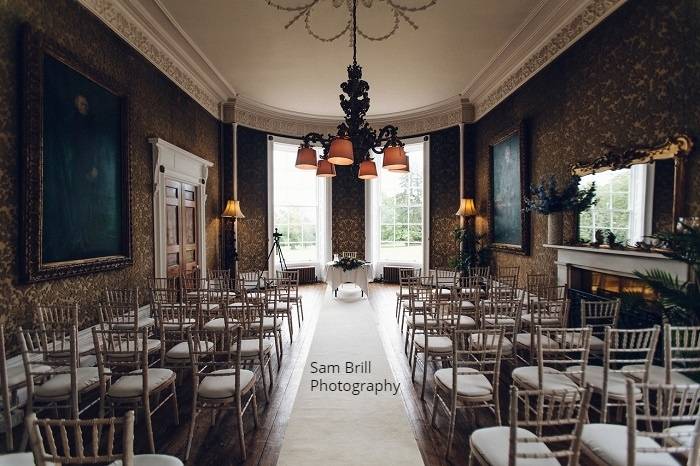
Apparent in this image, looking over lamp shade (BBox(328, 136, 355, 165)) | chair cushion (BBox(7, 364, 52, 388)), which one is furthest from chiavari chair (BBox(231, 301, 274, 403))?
lamp shade (BBox(328, 136, 355, 165))

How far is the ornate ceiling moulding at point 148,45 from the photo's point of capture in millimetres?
4246

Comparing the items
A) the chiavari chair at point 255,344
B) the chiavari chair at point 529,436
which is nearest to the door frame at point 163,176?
the chiavari chair at point 255,344

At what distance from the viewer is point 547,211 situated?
4.77 metres

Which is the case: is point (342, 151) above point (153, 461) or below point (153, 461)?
above

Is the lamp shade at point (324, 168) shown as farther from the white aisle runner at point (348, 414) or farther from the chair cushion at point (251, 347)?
the white aisle runner at point (348, 414)

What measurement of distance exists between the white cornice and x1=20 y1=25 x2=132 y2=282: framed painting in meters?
0.89

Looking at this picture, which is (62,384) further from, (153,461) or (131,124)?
(131,124)

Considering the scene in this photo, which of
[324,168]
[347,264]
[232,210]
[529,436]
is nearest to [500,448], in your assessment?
[529,436]

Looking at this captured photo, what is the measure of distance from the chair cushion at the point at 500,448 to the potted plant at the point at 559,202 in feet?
10.9

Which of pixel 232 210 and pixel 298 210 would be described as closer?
pixel 232 210

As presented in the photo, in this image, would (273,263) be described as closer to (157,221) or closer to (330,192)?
(330,192)

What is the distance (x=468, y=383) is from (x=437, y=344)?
2.48 ft

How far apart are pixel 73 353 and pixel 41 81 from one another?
2.44 meters

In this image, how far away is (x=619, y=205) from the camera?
156 inches
